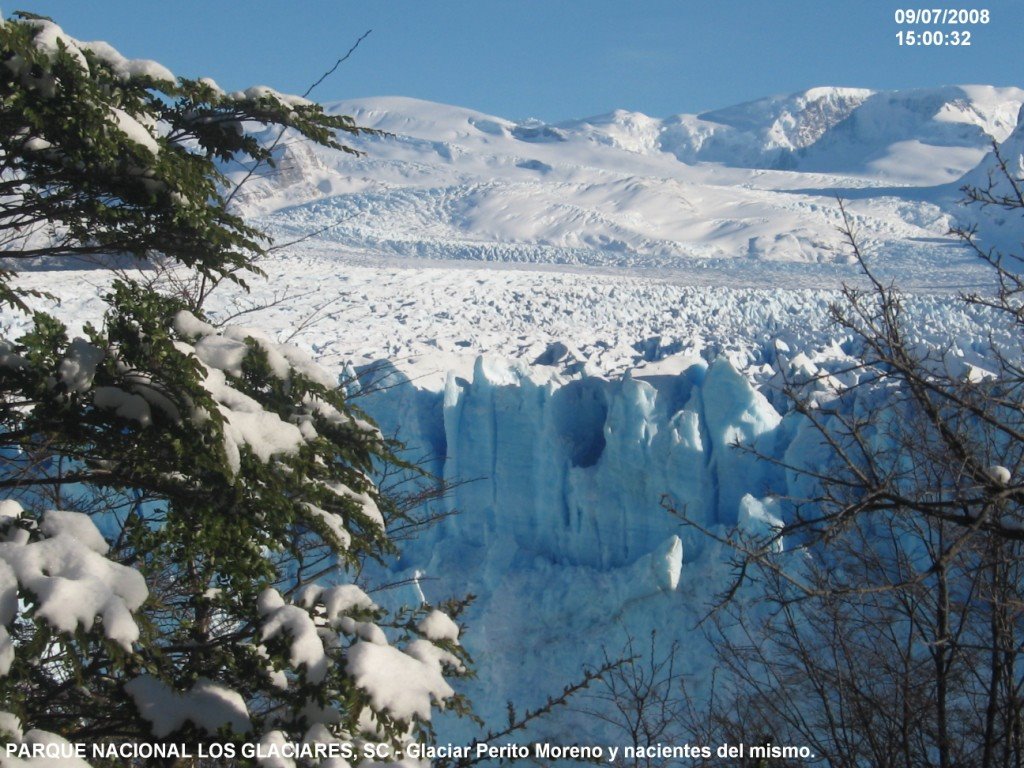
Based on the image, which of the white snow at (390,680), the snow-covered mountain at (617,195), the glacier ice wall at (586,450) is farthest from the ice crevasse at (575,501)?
the white snow at (390,680)

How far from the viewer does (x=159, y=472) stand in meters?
2.85

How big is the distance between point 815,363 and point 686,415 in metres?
3.05

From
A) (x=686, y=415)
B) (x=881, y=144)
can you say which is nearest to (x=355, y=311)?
(x=686, y=415)

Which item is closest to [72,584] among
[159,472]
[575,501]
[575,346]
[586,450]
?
[159,472]

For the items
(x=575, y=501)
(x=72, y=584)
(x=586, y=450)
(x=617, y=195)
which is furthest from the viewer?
(x=617, y=195)

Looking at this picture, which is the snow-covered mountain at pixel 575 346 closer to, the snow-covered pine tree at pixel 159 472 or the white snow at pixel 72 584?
the snow-covered pine tree at pixel 159 472

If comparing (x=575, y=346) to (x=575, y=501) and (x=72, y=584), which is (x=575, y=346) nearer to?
(x=575, y=501)

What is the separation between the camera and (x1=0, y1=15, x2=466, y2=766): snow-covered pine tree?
2426 mm

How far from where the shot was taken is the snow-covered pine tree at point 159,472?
2426 mm

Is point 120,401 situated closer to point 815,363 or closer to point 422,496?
point 422,496

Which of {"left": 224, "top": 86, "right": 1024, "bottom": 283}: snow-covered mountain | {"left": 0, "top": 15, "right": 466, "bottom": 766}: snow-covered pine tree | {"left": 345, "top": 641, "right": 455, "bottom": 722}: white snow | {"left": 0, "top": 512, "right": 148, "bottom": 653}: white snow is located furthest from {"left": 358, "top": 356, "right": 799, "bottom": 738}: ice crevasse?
{"left": 0, "top": 512, "right": 148, "bottom": 653}: white snow

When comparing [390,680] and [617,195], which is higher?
[617,195]

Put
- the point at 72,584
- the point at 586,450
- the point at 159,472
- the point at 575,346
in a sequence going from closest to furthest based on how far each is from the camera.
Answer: the point at 72,584 → the point at 159,472 → the point at 586,450 → the point at 575,346

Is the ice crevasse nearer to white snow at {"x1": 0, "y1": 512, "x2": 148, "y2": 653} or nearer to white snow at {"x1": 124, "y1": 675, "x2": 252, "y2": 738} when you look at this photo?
white snow at {"x1": 124, "y1": 675, "x2": 252, "y2": 738}
